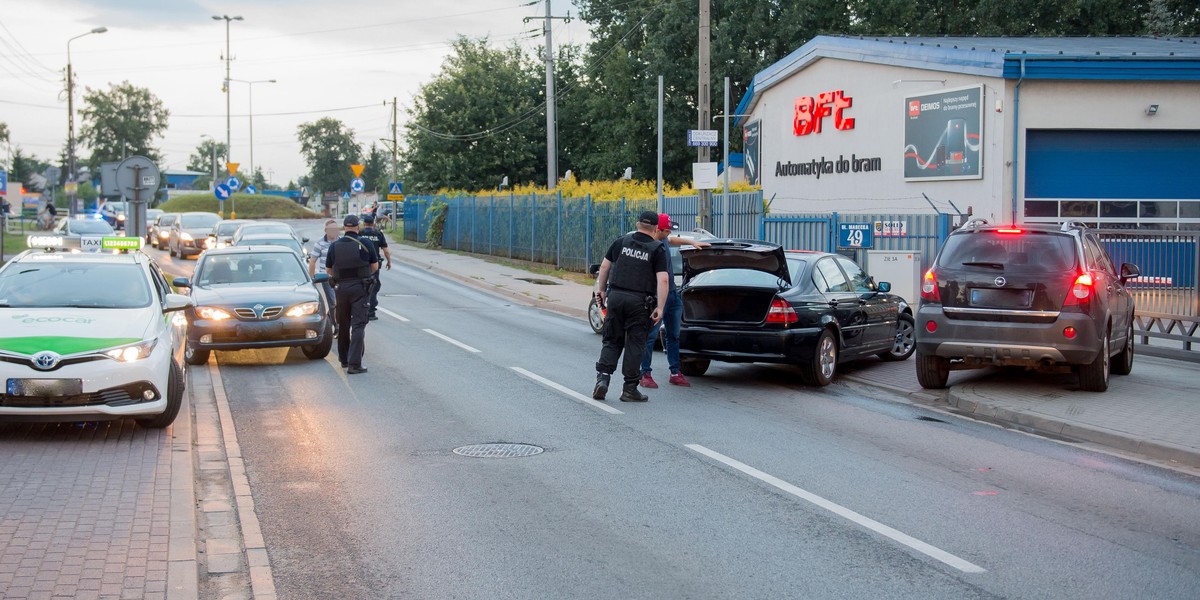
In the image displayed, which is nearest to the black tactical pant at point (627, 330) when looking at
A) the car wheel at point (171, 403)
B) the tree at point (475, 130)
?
the car wheel at point (171, 403)

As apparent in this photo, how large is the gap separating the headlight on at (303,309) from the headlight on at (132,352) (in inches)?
192

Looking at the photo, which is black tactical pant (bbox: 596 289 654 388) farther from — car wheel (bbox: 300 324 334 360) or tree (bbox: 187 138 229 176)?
tree (bbox: 187 138 229 176)

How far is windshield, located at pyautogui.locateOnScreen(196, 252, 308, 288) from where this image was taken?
15.6 meters

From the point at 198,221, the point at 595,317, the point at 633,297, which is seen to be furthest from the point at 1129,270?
the point at 198,221

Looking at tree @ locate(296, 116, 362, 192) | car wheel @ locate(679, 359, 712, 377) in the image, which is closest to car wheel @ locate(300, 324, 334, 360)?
car wheel @ locate(679, 359, 712, 377)

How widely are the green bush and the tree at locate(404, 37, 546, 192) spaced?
29.0m

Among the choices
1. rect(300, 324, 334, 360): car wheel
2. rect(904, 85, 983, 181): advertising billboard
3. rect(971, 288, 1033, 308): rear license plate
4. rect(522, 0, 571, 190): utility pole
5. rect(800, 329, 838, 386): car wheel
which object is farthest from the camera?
rect(522, 0, 571, 190): utility pole

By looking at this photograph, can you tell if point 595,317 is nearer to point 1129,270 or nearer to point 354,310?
point 354,310

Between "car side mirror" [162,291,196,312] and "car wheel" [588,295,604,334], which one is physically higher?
"car side mirror" [162,291,196,312]

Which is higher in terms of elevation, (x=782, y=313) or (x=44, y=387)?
(x=782, y=313)

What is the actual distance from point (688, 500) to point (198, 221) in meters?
37.2

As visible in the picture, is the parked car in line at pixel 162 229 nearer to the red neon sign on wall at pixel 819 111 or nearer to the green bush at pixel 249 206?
the red neon sign on wall at pixel 819 111

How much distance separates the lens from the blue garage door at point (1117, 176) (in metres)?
25.3

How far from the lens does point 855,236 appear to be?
20.7m
